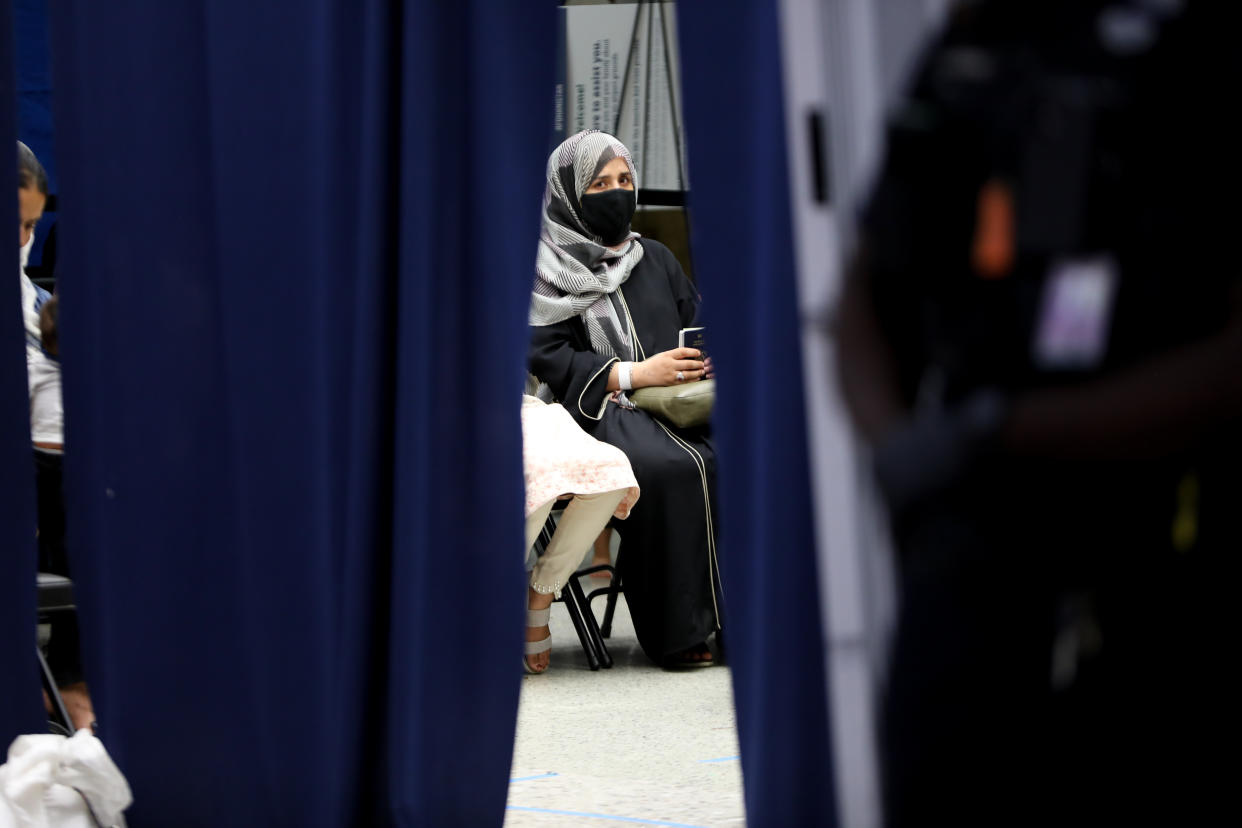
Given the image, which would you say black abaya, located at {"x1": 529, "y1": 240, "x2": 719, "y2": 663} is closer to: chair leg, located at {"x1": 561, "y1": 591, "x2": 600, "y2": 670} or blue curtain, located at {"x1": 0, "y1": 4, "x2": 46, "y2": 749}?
chair leg, located at {"x1": 561, "y1": 591, "x2": 600, "y2": 670}

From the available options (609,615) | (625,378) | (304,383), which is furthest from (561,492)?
(304,383)

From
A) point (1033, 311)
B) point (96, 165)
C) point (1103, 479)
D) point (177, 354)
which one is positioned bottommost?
point (1103, 479)

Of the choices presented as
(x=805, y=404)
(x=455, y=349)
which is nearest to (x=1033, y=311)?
(x=805, y=404)

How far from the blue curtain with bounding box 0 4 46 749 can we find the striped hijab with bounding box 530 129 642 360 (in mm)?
1738

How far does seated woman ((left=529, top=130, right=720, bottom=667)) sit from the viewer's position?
3.88 meters

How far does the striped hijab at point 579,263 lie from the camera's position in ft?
13.1

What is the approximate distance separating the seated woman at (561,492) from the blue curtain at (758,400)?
1.75 meters

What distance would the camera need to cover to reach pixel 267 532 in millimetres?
2260

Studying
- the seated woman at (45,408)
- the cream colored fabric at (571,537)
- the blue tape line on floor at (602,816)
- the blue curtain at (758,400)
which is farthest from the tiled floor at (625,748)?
the seated woman at (45,408)

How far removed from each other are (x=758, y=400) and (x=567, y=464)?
6.12 ft

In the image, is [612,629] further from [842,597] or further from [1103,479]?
[1103,479]

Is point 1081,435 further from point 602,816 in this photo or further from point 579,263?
point 579,263

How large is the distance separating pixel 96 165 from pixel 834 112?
150cm

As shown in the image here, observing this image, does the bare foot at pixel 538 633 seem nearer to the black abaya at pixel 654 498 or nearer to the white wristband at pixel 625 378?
the black abaya at pixel 654 498
